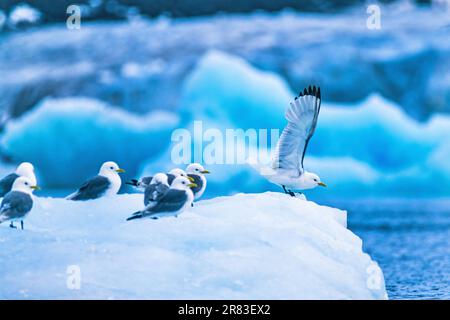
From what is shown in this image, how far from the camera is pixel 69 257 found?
158 inches

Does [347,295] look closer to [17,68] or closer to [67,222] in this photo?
[67,222]

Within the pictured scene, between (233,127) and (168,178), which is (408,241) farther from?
(168,178)

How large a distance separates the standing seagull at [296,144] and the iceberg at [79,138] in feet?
20.3

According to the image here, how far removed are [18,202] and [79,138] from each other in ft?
20.7

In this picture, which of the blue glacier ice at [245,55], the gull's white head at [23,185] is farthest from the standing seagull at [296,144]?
the blue glacier ice at [245,55]

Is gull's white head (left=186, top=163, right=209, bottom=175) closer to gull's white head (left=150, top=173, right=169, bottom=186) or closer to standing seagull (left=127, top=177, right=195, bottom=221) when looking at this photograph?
gull's white head (left=150, top=173, right=169, bottom=186)

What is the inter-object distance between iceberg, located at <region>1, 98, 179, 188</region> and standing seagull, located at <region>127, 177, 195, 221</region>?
6.24 m

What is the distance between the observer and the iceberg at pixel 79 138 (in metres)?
10.3

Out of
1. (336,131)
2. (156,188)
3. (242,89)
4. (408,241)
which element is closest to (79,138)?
(242,89)

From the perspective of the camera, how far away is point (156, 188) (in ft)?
14.3

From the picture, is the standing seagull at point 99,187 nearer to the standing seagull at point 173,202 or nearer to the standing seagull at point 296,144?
the standing seagull at point 173,202

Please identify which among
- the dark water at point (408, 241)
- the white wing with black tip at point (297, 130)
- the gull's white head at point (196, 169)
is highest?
the white wing with black tip at point (297, 130)

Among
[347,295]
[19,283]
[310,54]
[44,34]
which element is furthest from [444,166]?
[19,283]

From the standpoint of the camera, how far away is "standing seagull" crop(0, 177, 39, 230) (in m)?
4.23
